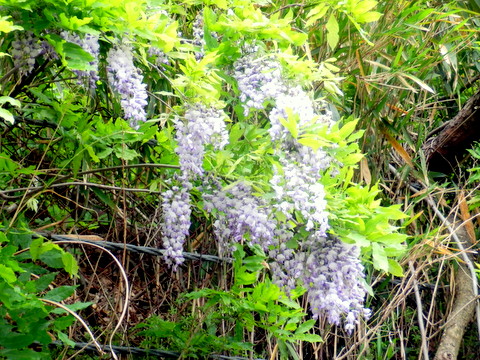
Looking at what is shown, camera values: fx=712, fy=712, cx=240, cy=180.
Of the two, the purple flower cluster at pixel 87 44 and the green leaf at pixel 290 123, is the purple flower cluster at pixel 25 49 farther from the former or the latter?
the green leaf at pixel 290 123

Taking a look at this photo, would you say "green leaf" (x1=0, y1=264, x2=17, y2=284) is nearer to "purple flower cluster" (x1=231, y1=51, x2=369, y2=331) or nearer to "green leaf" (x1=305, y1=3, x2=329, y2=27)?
"purple flower cluster" (x1=231, y1=51, x2=369, y2=331)

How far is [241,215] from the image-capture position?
160 centimetres

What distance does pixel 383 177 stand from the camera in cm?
268

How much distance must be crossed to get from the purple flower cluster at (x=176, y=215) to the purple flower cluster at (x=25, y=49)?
43cm

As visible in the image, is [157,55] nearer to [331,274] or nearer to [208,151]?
[208,151]

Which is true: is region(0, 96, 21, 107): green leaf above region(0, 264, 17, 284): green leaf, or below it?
above

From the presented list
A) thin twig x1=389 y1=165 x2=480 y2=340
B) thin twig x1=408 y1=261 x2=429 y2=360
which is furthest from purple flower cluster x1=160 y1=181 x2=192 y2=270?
thin twig x1=389 y1=165 x2=480 y2=340

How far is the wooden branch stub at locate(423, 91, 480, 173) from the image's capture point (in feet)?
8.71

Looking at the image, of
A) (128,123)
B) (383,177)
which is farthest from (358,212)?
(383,177)

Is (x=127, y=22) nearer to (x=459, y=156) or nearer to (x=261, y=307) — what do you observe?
(x=261, y=307)

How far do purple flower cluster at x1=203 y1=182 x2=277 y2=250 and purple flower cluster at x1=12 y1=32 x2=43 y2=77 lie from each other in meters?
0.49

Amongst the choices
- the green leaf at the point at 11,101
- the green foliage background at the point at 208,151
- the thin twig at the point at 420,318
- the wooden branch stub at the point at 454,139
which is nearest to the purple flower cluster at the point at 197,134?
the green foliage background at the point at 208,151

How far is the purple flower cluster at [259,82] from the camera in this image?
5.19 ft

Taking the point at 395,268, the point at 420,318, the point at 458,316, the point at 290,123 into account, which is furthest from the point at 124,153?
the point at 458,316
